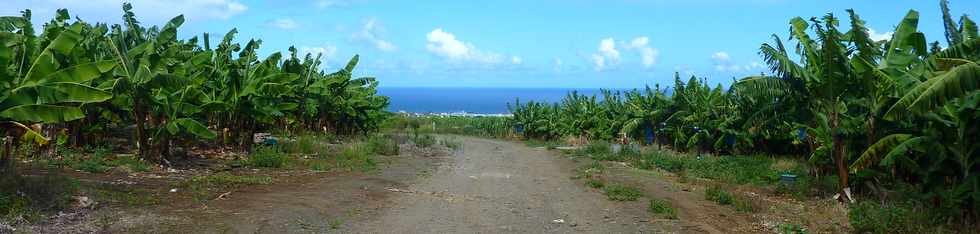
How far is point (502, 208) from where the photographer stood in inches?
419

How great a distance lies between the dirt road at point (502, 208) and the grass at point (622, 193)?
183mm

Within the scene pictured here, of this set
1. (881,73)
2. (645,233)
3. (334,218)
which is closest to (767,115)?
(881,73)

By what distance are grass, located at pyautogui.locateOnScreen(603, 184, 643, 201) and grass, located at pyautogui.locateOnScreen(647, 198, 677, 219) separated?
0.90 metres

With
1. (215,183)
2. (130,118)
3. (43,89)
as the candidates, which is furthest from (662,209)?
(130,118)

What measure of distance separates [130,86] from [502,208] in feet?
22.5

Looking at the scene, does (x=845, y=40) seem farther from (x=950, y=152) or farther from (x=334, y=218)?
(x=334, y=218)

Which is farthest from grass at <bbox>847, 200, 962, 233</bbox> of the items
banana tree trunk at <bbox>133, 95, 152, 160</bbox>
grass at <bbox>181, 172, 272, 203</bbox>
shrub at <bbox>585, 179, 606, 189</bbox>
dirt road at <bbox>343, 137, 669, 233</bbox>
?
banana tree trunk at <bbox>133, 95, 152, 160</bbox>

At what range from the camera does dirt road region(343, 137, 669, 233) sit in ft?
29.5

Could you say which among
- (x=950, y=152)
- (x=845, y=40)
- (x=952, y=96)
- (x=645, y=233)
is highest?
(x=845, y=40)

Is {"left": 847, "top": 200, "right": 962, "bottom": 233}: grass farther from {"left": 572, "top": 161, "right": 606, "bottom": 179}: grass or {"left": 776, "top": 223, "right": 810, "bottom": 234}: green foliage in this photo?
{"left": 572, "top": 161, "right": 606, "bottom": 179}: grass

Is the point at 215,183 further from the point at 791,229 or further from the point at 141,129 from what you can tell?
the point at 791,229

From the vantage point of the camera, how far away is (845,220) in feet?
31.9

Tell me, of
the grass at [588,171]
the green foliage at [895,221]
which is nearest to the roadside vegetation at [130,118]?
the grass at [588,171]

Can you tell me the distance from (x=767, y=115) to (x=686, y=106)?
37.5 ft
